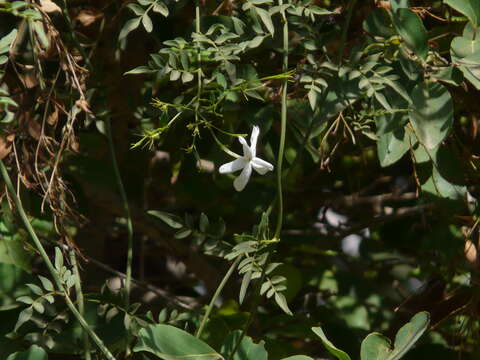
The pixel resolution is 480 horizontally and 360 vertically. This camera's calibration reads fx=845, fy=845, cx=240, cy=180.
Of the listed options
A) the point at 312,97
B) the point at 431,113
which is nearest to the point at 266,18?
the point at 312,97

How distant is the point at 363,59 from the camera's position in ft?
3.62

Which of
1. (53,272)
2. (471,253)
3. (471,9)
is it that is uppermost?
(471,9)

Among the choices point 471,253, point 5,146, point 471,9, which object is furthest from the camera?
point 471,253

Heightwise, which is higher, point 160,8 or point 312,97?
point 160,8

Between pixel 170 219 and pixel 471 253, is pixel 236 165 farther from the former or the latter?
pixel 471 253

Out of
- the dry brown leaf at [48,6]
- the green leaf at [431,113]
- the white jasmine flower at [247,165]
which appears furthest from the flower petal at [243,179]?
the dry brown leaf at [48,6]

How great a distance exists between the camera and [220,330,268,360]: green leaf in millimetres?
987

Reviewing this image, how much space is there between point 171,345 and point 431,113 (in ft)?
1.43

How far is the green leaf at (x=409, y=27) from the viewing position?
1.04 m

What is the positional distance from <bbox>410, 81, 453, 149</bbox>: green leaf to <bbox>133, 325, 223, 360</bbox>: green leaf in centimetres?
38

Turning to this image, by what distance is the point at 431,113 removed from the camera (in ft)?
3.53

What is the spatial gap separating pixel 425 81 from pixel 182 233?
37 cm

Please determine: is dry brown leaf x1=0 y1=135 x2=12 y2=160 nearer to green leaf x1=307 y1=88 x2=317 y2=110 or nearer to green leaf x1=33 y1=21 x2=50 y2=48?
green leaf x1=33 y1=21 x2=50 y2=48

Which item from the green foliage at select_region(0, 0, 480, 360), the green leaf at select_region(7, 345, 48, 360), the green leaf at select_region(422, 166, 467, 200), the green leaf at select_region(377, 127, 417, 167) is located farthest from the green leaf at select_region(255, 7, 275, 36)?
the green leaf at select_region(7, 345, 48, 360)
